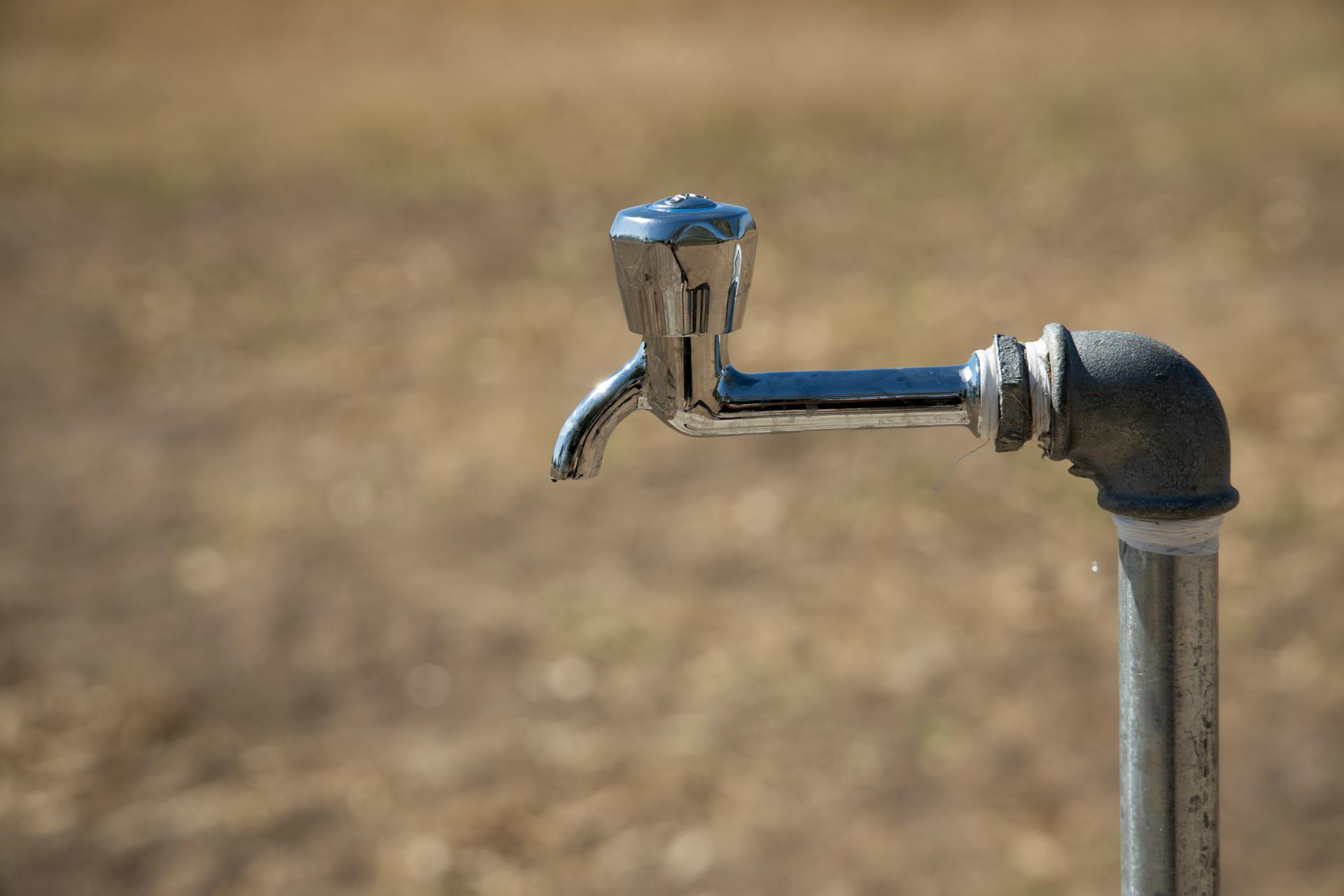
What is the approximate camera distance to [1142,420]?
0.97 meters

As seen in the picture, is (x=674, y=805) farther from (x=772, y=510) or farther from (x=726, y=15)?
(x=726, y=15)

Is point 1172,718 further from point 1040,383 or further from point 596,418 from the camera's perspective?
point 596,418

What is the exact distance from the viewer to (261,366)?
498cm

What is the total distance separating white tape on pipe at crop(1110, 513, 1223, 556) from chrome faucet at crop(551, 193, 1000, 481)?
147 mm

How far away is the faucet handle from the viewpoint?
3.12 ft

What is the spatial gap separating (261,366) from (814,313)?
2162 mm

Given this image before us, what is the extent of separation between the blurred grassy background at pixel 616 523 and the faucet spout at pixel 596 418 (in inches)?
65.8

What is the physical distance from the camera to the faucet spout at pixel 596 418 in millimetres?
1059

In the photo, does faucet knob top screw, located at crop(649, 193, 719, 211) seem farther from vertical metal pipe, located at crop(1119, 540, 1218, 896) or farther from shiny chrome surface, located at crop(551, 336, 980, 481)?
vertical metal pipe, located at crop(1119, 540, 1218, 896)

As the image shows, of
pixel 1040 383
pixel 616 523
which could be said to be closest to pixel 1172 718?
pixel 1040 383

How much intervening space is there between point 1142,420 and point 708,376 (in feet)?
1.09

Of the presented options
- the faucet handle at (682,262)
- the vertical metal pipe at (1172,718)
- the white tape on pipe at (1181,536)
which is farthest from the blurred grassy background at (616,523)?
the faucet handle at (682,262)

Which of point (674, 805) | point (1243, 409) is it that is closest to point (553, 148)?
point (1243, 409)

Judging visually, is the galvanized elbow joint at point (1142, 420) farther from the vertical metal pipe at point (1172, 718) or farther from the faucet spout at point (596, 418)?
the faucet spout at point (596, 418)
